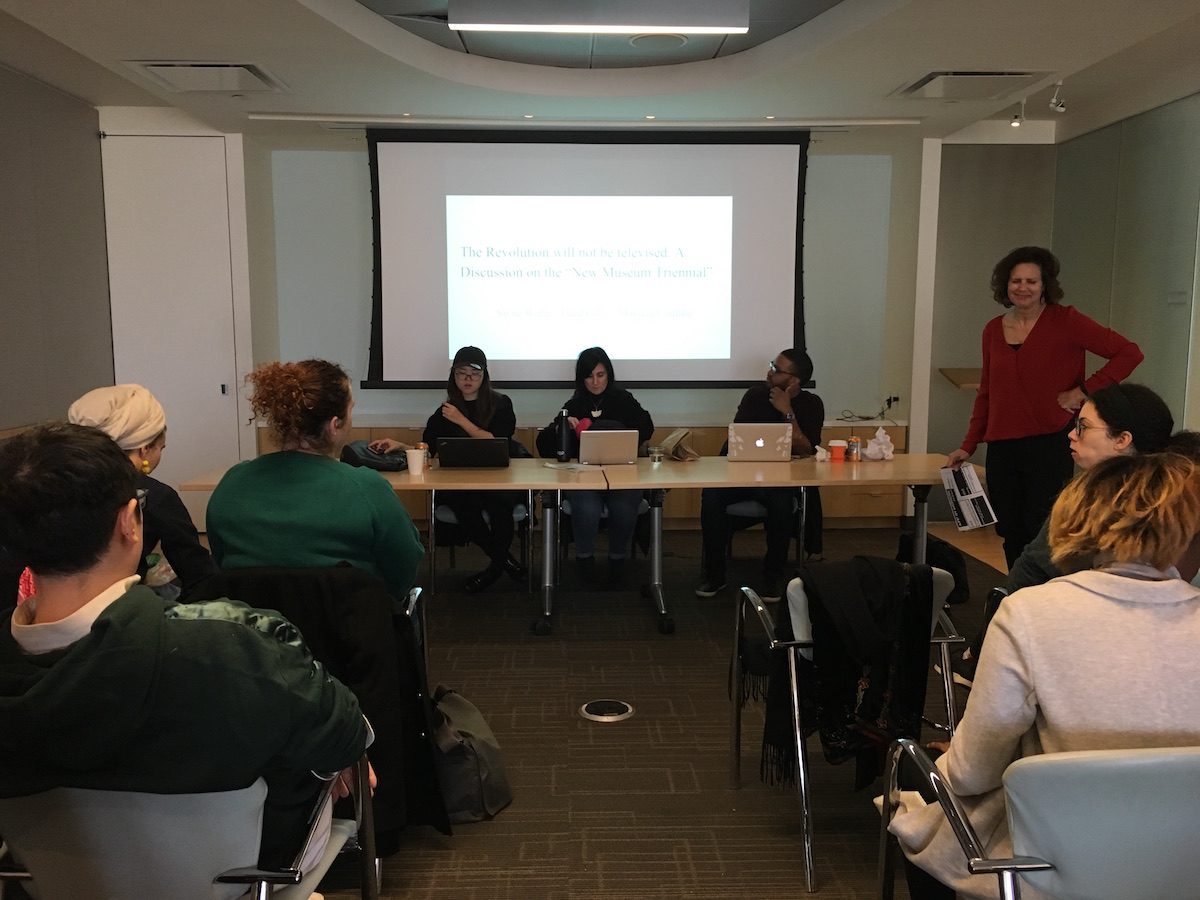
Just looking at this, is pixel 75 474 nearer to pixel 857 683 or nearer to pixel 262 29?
pixel 857 683

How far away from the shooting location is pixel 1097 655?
4.34 ft

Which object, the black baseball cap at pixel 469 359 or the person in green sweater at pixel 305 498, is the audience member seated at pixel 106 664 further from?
the black baseball cap at pixel 469 359

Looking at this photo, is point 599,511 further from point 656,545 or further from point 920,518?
point 920,518

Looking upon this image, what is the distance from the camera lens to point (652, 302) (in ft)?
19.7

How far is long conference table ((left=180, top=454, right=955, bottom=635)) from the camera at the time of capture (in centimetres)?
392

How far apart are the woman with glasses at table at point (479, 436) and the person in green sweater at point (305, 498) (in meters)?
2.34

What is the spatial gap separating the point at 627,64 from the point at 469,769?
13.2 ft

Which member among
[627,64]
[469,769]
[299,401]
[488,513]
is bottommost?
[469,769]

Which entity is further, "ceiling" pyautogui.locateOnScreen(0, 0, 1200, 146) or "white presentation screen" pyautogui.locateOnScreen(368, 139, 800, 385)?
"white presentation screen" pyautogui.locateOnScreen(368, 139, 800, 385)

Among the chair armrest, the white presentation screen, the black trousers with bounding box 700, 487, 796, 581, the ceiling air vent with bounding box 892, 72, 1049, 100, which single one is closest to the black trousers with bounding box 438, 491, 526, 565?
the black trousers with bounding box 700, 487, 796, 581

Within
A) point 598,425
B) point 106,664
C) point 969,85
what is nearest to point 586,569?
point 598,425

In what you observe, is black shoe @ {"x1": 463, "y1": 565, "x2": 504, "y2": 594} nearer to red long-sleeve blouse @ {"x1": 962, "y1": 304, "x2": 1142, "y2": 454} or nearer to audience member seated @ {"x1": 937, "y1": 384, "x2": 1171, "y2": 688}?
red long-sleeve blouse @ {"x1": 962, "y1": 304, "x2": 1142, "y2": 454}

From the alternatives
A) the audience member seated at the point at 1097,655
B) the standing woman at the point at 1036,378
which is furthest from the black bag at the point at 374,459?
the audience member seated at the point at 1097,655

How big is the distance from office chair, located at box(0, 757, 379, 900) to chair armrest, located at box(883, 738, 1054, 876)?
958 mm
